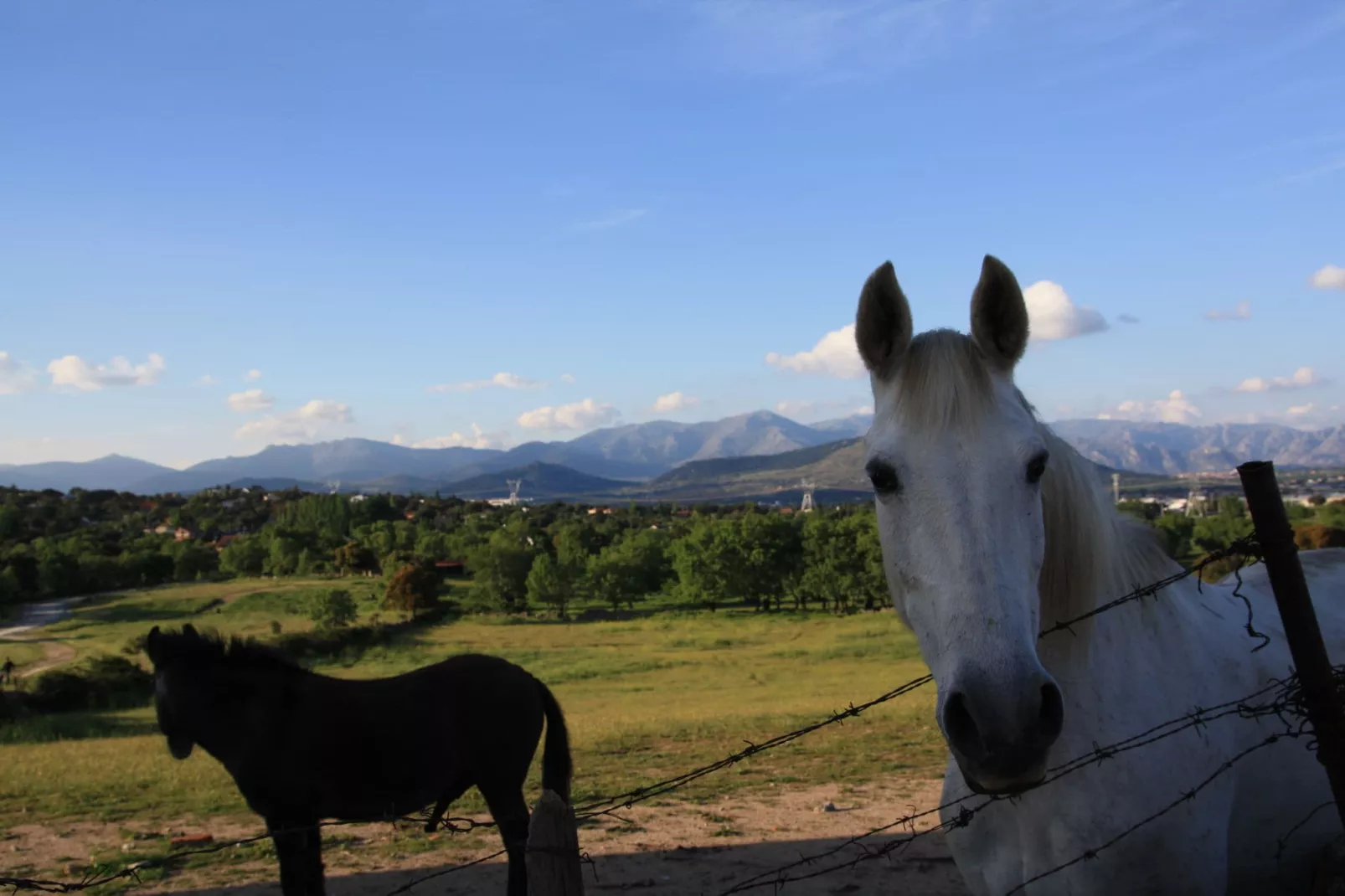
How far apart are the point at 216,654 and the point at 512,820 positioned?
101 inches

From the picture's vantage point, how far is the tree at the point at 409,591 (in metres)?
46.5

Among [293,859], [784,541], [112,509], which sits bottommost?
[784,541]

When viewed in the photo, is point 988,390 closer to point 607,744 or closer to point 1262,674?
A: point 1262,674

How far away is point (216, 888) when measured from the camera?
7191 millimetres

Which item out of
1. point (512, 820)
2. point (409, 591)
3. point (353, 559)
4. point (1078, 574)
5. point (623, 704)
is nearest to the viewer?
point (1078, 574)

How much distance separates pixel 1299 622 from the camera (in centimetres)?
229

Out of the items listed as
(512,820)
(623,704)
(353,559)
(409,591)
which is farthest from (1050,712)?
(353,559)

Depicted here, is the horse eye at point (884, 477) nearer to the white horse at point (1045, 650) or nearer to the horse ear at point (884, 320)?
the white horse at point (1045, 650)

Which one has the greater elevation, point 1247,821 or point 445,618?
point 1247,821

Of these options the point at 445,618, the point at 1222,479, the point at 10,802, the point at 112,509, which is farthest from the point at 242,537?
the point at 1222,479

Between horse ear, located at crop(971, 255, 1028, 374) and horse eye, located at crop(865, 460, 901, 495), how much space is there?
483 mm

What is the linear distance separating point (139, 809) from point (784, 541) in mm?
47691

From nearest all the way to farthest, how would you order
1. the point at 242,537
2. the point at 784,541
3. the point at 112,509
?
the point at 784,541 → the point at 242,537 → the point at 112,509

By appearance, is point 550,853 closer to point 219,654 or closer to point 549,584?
point 219,654
